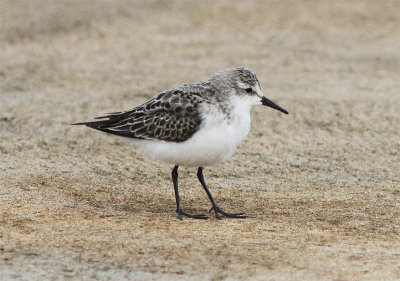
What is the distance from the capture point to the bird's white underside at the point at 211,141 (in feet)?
18.2

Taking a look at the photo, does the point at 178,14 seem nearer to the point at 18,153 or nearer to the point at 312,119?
the point at 312,119

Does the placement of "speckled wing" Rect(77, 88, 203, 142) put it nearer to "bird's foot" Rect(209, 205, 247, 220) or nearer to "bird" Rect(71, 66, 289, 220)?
"bird" Rect(71, 66, 289, 220)

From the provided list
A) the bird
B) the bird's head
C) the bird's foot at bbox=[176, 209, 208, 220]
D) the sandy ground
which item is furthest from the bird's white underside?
the sandy ground

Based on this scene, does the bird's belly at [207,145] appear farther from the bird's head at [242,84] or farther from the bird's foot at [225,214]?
the bird's foot at [225,214]

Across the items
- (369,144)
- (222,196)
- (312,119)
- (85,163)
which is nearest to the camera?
(222,196)

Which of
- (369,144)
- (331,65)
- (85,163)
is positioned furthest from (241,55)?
(85,163)

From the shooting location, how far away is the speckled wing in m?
5.68

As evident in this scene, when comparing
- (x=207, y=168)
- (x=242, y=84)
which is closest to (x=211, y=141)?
(x=242, y=84)

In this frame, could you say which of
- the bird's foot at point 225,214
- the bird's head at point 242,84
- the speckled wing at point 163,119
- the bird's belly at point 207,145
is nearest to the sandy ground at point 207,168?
the bird's foot at point 225,214

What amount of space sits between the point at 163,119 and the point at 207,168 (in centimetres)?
155

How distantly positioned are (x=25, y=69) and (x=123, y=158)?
404 cm

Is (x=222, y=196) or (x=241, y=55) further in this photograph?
(x=241, y=55)

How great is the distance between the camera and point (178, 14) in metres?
13.1

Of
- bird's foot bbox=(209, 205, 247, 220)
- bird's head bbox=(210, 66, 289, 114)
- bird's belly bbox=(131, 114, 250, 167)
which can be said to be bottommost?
bird's foot bbox=(209, 205, 247, 220)
